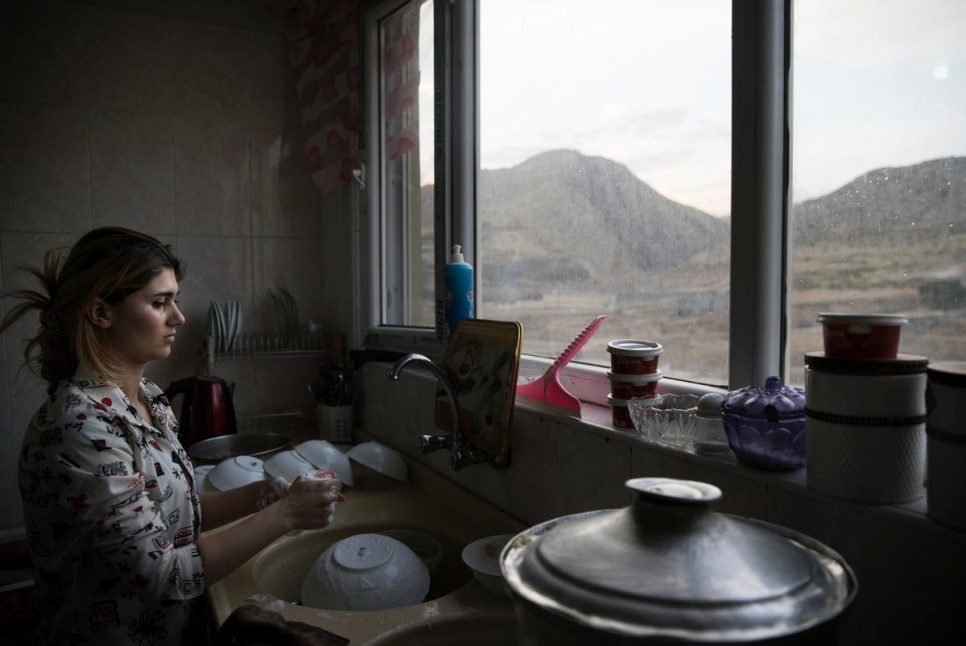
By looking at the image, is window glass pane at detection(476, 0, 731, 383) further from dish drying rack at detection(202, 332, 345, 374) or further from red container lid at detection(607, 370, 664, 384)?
dish drying rack at detection(202, 332, 345, 374)

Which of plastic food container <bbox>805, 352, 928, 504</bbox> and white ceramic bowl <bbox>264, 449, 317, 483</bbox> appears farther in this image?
white ceramic bowl <bbox>264, 449, 317, 483</bbox>

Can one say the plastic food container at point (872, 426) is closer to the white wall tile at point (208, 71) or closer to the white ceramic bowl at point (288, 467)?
the white ceramic bowl at point (288, 467)

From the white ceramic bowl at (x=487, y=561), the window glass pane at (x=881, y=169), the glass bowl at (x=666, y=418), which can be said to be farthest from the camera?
the white ceramic bowl at (x=487, y=561)

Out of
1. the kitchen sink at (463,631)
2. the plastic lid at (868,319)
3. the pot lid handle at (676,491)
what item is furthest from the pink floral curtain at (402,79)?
the pot lid handle at (676,491)

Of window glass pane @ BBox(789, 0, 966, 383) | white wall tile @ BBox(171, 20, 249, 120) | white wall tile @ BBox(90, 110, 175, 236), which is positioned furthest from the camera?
white wall tile @ BBox(171, 20, 249, 120)

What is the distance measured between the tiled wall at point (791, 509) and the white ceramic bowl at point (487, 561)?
0.12m

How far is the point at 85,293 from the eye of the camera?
123cm

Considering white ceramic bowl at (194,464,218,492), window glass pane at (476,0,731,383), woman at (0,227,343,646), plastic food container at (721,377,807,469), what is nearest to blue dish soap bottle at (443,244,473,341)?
window glass pane at (476,0,731,383)

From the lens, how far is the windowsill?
0.70 meters

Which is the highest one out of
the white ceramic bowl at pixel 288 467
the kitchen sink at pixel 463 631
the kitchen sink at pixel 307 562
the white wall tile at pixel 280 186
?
the white wall tile at pixel 280 186

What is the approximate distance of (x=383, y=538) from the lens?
1.30m

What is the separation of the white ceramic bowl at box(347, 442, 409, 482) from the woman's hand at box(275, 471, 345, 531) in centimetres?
50

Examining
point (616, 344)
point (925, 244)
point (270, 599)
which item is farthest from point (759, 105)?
point (270, 599)

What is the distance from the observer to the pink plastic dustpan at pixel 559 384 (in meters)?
1.27
